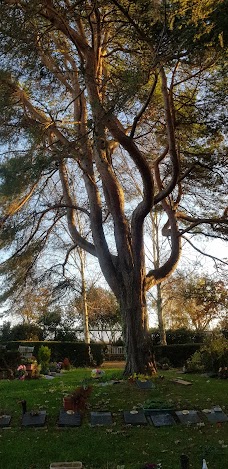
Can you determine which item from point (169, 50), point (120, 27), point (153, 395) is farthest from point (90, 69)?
point (153, 395)

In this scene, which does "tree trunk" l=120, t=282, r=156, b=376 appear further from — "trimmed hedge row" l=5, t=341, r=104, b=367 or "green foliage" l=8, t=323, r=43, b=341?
"green foliage" l=8, t=323, r=43, b=341

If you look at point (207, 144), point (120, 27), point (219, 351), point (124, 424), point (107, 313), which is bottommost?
point (124, 424)

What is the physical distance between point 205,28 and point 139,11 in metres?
2.16

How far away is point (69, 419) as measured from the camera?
632 centimetres

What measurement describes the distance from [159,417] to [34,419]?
170cm

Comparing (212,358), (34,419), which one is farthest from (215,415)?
(212,358)

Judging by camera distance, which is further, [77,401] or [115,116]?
[115,116]

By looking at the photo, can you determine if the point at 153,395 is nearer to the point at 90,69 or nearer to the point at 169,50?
the point at 169,50

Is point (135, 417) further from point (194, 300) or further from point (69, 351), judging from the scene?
point (194, 300)

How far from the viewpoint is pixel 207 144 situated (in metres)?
11.3

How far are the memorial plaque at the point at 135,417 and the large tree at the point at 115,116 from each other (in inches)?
98.6

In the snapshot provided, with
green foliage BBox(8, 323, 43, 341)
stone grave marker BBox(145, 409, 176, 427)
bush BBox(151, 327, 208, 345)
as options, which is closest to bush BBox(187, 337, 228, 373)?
stone grave marker BBox(145, 409, 176, 427)

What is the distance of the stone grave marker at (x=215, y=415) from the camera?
6.40 meters

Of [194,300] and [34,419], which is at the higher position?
[194,300]
